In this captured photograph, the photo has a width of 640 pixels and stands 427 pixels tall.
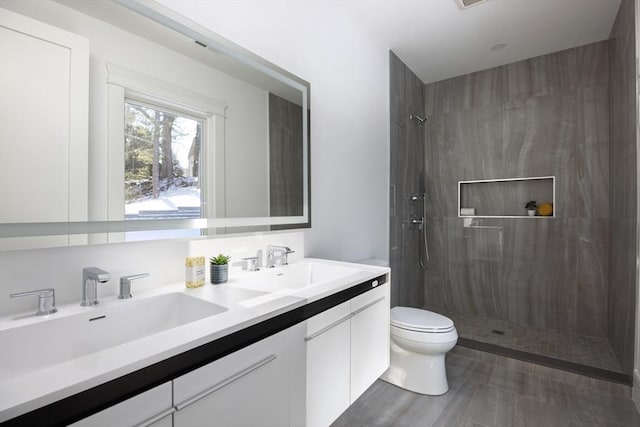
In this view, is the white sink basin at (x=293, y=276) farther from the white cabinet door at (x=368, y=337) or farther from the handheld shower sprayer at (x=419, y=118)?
the handheld shower sprayer at (x=419, y=118)

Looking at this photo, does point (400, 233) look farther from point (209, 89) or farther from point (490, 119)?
point (209, 89)

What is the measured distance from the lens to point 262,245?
172 centimetres

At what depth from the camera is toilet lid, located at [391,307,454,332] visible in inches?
77.8

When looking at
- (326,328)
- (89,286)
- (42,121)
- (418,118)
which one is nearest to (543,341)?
(418,118)

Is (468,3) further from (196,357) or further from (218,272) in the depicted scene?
(196,357)

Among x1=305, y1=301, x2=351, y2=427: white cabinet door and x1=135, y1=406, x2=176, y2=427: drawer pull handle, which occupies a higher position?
x1=135, y1=406, x2=176, y2=427: drawer pull handle

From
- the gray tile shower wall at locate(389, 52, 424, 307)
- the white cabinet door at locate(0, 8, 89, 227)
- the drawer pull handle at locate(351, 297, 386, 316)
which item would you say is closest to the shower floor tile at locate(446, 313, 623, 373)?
the gray tile shower wall at locate(389, 52, 424, 307)

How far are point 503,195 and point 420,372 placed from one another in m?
2.20

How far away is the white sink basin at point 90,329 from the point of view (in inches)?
Result: 31.8

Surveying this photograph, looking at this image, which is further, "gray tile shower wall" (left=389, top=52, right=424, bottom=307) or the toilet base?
"gray tile shower wall" (left=389, top=52, right=424, bottom=307)

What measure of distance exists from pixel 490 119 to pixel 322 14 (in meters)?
2.16

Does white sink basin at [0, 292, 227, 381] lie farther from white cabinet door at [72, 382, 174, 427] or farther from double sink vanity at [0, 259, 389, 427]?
white cabinet door at [72, 382, 174, 427]

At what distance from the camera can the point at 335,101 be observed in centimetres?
223

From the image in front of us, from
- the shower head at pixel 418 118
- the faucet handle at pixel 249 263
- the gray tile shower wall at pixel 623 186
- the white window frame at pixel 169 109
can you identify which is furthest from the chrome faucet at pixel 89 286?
the shower head at pixel 418 118
